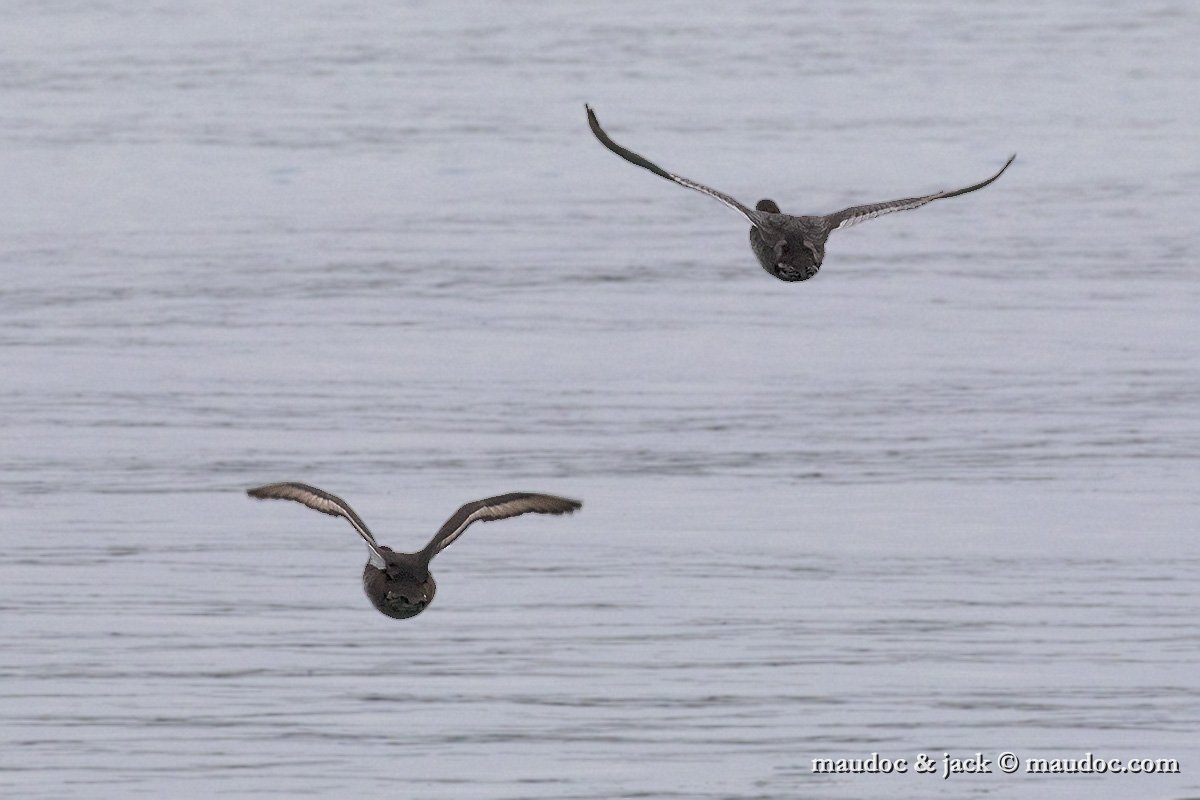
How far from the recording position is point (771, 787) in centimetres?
1218

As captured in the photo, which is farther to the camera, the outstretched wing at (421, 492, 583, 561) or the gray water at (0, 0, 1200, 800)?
the gray water at (0, 0, 1200, 800)

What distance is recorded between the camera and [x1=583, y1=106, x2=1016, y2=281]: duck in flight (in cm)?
1029

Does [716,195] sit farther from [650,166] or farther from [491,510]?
[491,510]

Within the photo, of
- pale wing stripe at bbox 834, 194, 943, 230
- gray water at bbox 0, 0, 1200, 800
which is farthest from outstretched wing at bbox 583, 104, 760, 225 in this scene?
gray water at bbox 0, 0, 1200, 800

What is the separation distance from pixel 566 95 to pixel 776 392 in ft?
38.2

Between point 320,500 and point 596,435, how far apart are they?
22.4 ft

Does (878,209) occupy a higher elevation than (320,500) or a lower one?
higher

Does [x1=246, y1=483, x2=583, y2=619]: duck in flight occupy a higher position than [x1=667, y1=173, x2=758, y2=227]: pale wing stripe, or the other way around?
[x1=667, y1=173, x2=758, y2=227]: pale wing stripe

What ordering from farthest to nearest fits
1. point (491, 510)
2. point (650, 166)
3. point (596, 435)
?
1. point (596, 435)
2. point (491, 510)
3. point (650, 166)

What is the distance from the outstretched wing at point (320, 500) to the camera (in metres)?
10.1

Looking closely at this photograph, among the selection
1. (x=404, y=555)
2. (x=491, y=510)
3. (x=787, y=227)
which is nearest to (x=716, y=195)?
(x=787, y=227)

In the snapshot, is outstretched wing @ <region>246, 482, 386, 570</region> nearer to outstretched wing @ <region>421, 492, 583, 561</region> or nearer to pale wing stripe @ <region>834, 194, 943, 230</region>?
outstretched wing @ <region>421, 492, 583, 561</region>

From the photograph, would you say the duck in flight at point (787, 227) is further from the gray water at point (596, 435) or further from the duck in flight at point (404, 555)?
the gray water at point (596, 435)

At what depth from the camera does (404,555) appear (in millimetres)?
10352
